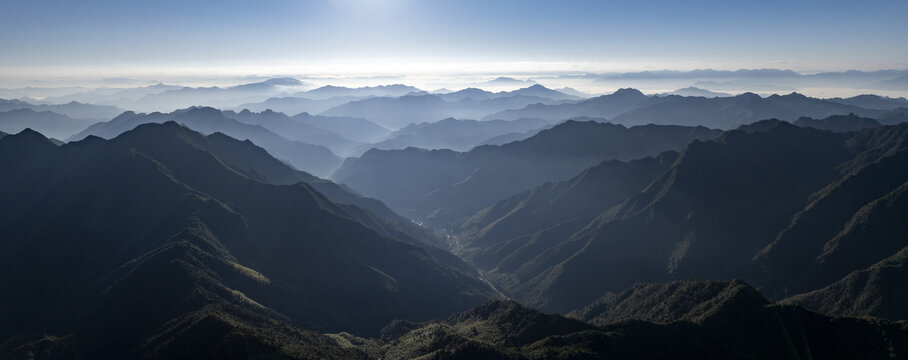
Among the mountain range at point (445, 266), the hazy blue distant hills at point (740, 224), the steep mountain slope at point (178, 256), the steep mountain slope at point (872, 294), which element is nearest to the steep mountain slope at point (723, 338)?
the mountain range at point (445, 266)

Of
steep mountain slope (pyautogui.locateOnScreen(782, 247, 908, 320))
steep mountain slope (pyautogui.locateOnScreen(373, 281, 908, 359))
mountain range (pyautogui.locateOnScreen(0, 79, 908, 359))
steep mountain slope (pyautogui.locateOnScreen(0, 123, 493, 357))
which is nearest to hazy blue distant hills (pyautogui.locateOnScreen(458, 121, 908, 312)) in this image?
mountain range (pyautogui.locateOnScreen(0, 79, 908, 359))

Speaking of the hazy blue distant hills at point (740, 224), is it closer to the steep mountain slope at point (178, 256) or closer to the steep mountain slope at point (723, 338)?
the steep mountain slope at point (178, 256)

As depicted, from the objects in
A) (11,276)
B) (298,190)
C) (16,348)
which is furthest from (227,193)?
(16,348)

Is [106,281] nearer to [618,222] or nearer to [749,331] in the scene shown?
[749,331]

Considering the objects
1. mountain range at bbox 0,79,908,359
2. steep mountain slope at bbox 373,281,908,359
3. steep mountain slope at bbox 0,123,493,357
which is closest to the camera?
steep mountain slope at bbox 373,281,908,359

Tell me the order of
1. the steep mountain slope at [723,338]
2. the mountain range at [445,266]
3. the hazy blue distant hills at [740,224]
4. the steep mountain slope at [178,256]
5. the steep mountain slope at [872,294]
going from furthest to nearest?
the hazy blue distant hills at [740,224], the steep mountain slope at [872,294], the steep mountain slope at [178,256], the mountain range at [445,266], the steep mountain slope at [723,338]

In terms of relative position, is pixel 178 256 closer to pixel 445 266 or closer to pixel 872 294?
pixel 445 266

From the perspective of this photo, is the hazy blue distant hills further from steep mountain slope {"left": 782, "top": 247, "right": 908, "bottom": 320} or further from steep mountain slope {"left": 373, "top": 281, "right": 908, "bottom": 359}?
steep mountain slope {"left": 373, "top": 281, "right": 908, "bottom": 359}
